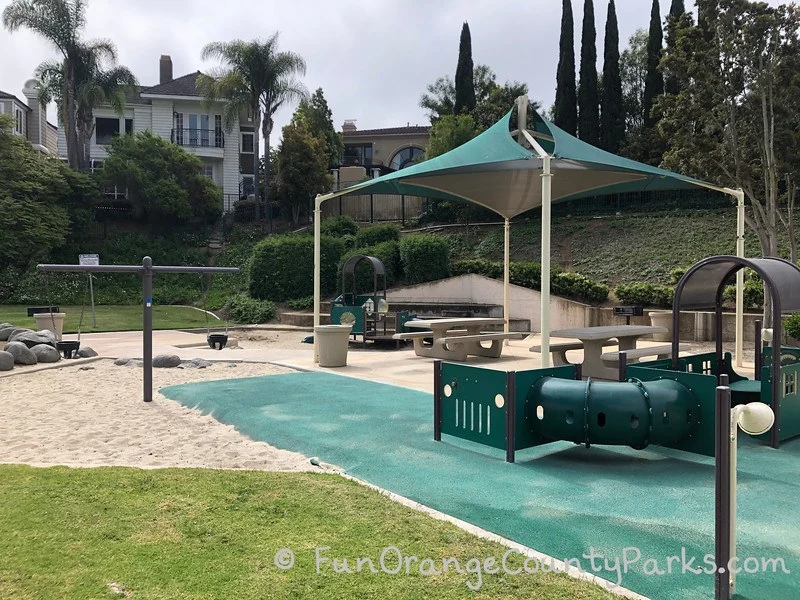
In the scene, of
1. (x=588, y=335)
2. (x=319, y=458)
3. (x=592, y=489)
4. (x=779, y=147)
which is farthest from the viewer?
(x=779, y=147)

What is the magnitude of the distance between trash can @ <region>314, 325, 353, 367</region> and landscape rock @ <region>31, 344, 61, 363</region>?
18.7 ft

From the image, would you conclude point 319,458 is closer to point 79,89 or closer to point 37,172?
point 37,172

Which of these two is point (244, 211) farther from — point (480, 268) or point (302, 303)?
point (480, 268)

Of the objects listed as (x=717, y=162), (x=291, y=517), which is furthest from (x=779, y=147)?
(x=291, y=517)

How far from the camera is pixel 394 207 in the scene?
1427 inches

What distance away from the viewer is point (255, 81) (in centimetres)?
3703

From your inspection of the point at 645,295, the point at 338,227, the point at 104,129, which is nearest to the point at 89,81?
the point at 104,129

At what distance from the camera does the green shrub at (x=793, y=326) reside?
1351 cm

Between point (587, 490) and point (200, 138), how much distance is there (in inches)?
1667

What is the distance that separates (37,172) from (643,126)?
106ft

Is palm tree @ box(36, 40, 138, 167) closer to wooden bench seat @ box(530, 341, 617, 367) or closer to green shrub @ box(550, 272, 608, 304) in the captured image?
green shrub @ box(550, 272, 608, 304)

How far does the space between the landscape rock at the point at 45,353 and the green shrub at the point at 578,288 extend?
47.7ft

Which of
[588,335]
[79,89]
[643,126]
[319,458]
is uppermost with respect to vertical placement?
[79,89]

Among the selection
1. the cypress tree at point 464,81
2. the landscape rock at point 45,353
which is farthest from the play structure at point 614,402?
the cypress tree at point 464,81
